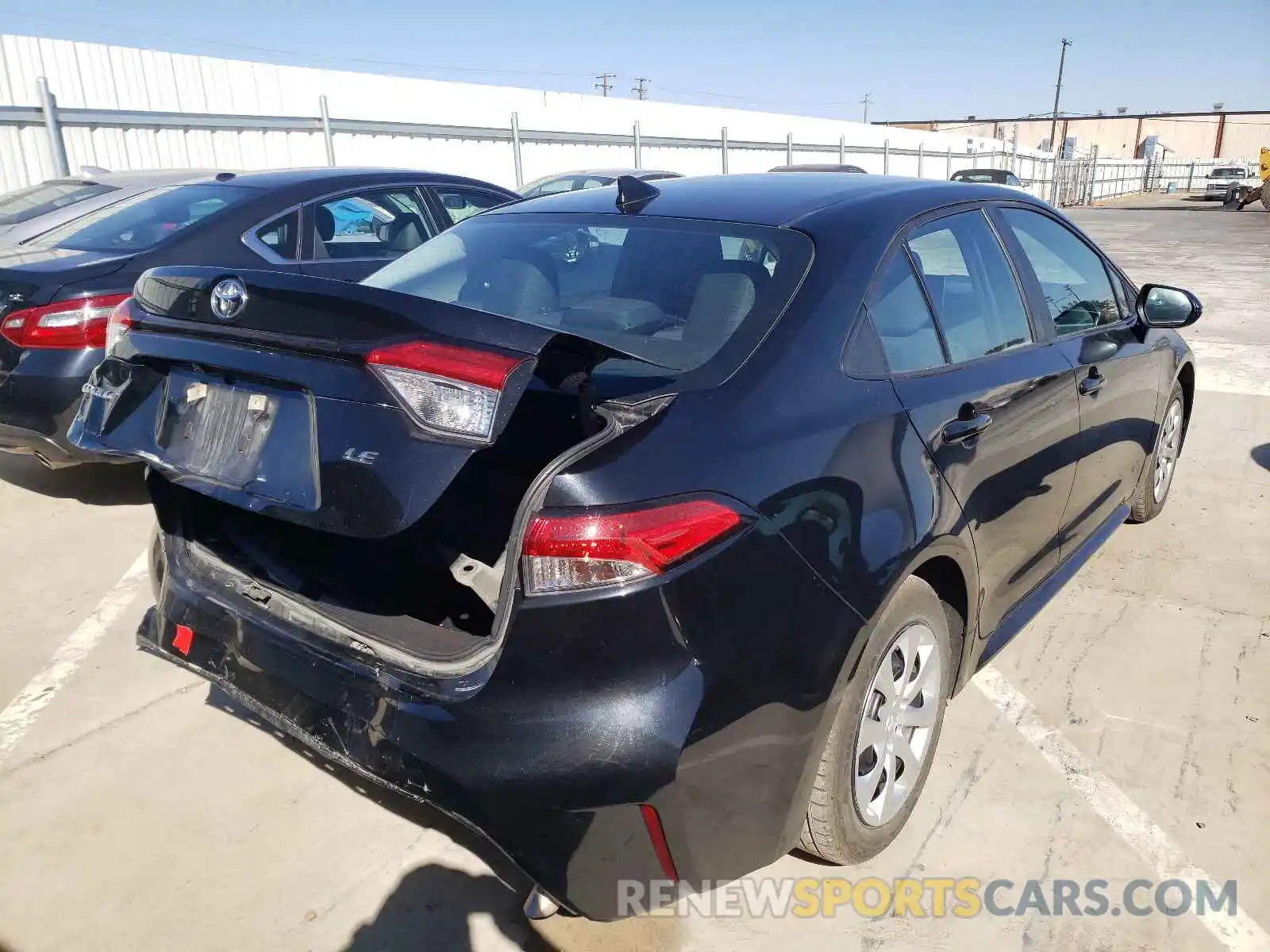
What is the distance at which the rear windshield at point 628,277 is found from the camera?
225 centimetres

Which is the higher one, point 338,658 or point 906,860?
point 338,658

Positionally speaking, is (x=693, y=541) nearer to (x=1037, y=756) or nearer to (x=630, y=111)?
(x=1037, y=756)

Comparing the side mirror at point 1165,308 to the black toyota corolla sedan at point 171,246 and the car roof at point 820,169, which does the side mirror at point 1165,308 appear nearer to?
the car roof at point 820,169

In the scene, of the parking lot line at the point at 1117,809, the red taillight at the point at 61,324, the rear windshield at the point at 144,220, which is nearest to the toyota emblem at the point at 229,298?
the parking lot line at the point at 1117,809

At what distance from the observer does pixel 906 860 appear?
2418mm

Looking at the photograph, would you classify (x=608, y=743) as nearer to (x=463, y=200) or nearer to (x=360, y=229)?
(x=360, y=229)

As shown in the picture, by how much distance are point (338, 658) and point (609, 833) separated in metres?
0.72

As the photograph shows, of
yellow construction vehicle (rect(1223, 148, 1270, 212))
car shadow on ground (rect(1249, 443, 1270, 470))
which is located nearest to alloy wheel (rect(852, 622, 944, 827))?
car shadow on ground (rect(1249, 443, 1270, 470))

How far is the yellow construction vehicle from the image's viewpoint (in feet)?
125

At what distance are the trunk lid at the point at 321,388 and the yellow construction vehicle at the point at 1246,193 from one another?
44.1 meters

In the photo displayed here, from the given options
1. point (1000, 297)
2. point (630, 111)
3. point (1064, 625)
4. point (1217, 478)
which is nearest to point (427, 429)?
point (1000, 297)

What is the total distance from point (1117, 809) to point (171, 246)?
4.81 meters

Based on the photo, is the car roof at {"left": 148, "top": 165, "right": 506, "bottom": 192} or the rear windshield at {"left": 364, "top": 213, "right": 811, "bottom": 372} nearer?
the rear windshield at {"left": 364, "top": 213, "right": 811, "bottom": 372}

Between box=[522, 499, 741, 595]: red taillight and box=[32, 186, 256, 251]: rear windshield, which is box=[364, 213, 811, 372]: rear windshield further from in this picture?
box=[32, 186, 256, 251]: rear windshield
